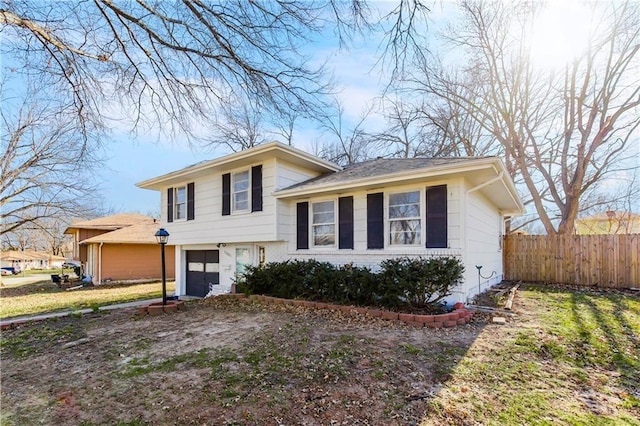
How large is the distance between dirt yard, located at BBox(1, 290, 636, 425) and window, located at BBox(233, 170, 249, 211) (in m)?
4.42

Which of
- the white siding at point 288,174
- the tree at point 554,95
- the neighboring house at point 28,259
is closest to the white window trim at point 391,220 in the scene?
the white siding at point 288,174

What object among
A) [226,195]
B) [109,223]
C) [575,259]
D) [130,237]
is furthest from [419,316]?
[109,223]

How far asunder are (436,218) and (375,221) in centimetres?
153

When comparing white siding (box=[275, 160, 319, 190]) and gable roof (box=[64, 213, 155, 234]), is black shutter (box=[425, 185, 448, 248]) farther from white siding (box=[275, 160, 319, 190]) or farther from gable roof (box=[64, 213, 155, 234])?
gable roof (box=[64, 213, 155, 234])

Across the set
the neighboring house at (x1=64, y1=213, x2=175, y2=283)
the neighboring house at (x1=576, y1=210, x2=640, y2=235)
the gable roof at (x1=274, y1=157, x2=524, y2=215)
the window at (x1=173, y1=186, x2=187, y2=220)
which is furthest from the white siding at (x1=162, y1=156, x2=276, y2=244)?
the neighboring house at (x1=576, y1=210, x2=640, y2=235)

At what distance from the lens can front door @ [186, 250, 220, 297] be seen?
38.8 feet

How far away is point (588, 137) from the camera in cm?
1459

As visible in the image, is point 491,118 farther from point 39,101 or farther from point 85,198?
point 85,198

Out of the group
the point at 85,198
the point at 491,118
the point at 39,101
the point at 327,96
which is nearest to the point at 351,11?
the point at 327,96

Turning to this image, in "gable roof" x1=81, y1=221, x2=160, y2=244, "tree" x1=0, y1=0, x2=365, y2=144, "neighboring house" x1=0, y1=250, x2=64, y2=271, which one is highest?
"tree" x1=0, y1=0, x2=365, y2=144

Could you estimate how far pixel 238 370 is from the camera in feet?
13.1

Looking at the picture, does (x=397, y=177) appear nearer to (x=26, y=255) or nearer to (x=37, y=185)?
(x=37, y=185)

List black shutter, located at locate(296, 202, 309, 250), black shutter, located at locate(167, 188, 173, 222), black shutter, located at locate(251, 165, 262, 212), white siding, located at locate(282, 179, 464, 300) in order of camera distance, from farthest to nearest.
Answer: black shutter, located at locate(167, 188, 173, 222)
black shutter, located at locate(251, 165, 262, 212)
black shutter, located at locate(296, 202, 309, 250)
white siding, located at locate(282, 179, 464, 300)

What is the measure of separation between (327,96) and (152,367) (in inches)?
179
